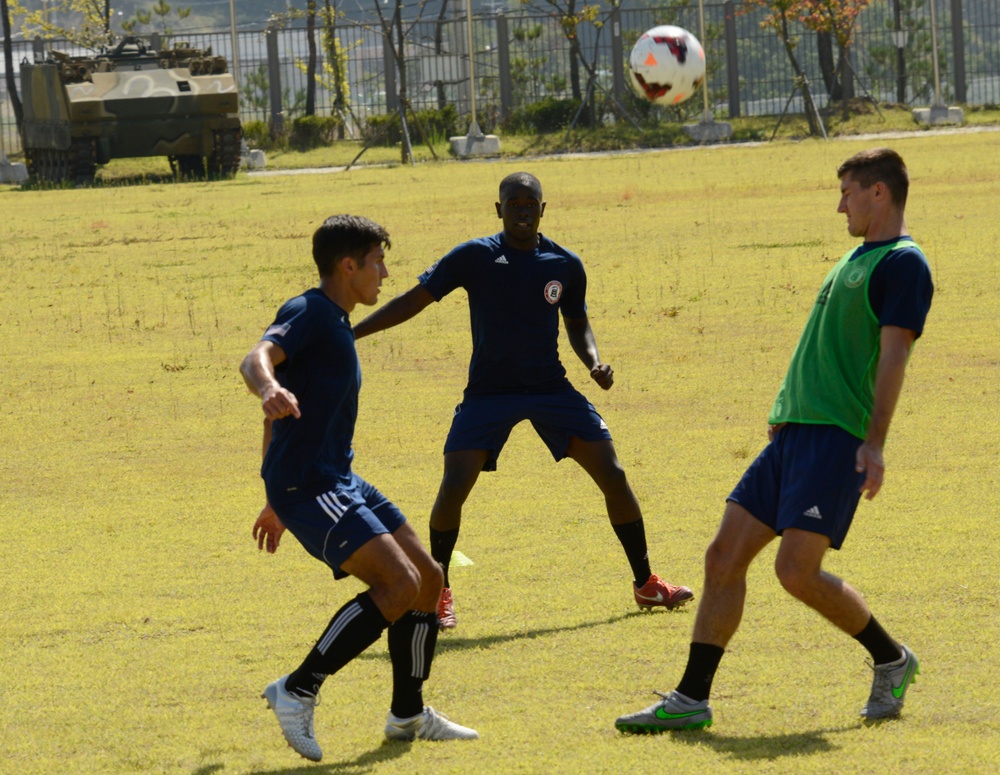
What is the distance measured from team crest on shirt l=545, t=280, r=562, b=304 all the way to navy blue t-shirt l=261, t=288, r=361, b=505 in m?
1.88

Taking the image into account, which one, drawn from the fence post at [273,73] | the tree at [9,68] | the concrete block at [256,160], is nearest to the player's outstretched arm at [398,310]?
the concrete block at [256,160]

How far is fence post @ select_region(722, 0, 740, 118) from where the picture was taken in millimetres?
50906

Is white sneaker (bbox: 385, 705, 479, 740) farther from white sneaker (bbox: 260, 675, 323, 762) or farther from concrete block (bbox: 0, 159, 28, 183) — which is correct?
concrete block (bbox: 0, 159, 28, 183)

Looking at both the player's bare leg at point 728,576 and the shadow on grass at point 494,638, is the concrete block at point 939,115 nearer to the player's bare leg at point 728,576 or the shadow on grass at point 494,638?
the shadow on grass at point 494,638

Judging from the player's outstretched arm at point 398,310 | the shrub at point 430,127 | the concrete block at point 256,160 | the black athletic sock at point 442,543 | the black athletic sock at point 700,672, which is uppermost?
the shrub at point 430,127

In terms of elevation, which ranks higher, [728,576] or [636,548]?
[728,576]

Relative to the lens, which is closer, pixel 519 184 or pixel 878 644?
pixel 878 644

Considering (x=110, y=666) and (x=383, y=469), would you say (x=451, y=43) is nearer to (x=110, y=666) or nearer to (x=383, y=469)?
(x=383, y=469)

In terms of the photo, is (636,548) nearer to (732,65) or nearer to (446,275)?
(446,275)

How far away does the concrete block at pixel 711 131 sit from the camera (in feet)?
141

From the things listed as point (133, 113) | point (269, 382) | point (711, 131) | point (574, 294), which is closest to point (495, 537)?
point (574, 294)

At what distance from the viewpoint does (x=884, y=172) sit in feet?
17.0

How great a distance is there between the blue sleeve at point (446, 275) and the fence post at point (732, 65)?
45130mm

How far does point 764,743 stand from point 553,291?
2372 mm
